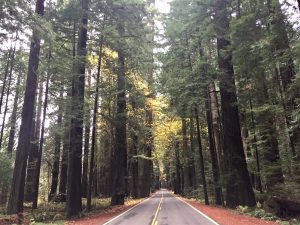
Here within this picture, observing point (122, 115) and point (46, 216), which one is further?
point (122, 115)

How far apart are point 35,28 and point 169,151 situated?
46.2 m

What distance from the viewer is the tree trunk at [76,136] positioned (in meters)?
19.0

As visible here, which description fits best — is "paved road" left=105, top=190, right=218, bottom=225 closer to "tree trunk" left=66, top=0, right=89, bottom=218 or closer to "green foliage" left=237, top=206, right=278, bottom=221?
"green foliage" left=237, top=206, right=278, bottom=221

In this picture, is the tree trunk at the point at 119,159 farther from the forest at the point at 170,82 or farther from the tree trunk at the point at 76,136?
the tree trunk at the point at 76,136

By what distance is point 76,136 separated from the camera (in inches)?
800

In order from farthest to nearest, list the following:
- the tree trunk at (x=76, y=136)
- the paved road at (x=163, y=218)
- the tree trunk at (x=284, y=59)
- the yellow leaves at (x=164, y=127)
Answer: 1. the yellow leaves at (x=164, y=127)
2. the tree trunk at (x=76, y=136)
3. the paved road at (x=163, y=218)
4. the tree trunk at (x=284, y=59)

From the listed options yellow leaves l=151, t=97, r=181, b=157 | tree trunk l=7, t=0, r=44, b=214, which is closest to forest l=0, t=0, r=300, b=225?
tree trunk l=7, t=0, r=44, b=214

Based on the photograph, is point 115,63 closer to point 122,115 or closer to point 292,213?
point 122,115

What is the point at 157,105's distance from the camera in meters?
38.5

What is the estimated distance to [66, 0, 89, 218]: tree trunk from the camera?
748 inches

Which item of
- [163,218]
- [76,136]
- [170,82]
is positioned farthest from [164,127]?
[163,218]

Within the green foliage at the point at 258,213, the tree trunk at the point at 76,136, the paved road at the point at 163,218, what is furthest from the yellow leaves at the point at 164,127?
the green foliage at the point at 258,213

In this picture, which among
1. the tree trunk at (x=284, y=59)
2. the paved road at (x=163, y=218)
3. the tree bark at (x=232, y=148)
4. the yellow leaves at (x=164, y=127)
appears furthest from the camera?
the yellow leaves at (x=164, y=127)

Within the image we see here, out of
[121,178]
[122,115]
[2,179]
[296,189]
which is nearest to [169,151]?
[121,178]
